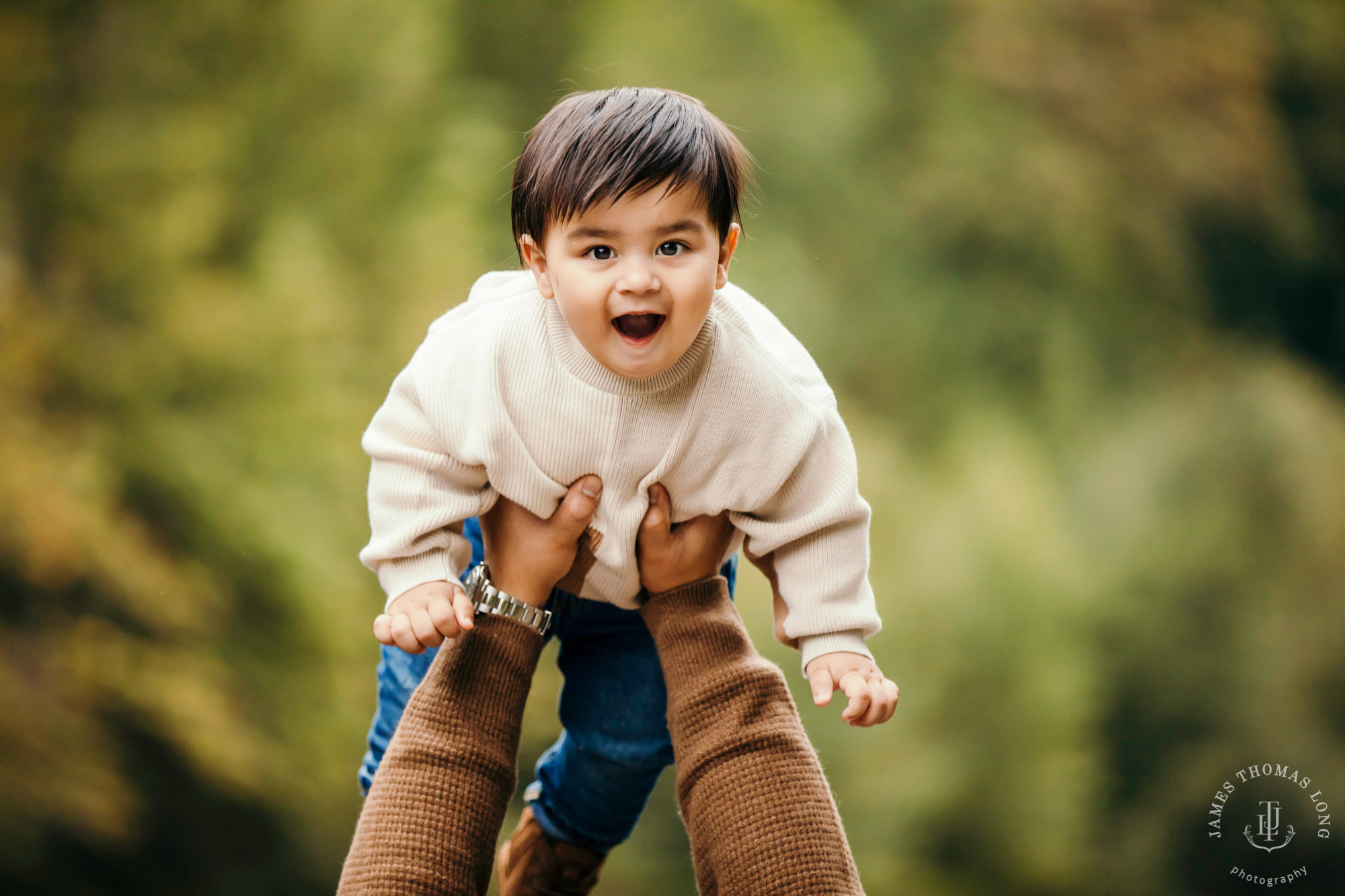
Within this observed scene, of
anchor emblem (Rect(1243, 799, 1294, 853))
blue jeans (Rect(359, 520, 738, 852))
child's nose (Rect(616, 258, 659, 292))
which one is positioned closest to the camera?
child's nose (Rect(616, 258, 659, 292))

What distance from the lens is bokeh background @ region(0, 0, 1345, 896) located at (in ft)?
5.87

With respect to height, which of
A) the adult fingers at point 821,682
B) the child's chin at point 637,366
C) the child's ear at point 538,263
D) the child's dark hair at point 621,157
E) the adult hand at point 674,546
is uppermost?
the child's dark hair at point 621,157

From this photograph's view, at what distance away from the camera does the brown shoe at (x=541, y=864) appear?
113 cm

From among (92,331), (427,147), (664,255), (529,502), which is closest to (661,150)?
(664,255)

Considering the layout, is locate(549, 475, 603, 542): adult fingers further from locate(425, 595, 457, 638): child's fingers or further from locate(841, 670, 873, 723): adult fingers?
locate(841, 670, 873, 723): adult fingers

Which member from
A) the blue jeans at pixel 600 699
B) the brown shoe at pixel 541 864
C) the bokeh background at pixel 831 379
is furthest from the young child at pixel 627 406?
the bokeh background at pixel 831 379

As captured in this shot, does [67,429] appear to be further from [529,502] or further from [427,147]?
[529,502]

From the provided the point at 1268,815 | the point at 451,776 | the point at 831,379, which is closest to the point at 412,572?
the point at 451,776

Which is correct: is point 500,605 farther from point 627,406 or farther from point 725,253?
point 725,253

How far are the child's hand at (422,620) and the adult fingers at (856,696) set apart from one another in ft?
0.95

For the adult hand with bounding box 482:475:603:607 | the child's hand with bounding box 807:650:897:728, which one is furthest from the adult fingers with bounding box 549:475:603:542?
the child's hand with bounding box 807:650:897:728

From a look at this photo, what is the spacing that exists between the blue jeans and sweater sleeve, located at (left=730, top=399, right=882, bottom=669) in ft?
0.73

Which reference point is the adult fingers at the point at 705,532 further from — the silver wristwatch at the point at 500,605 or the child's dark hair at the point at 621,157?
the child's dark hair at the point at 621,157

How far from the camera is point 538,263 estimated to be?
0.83 m
